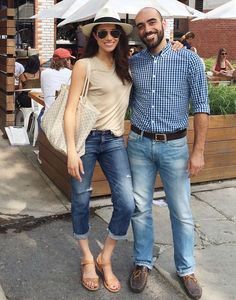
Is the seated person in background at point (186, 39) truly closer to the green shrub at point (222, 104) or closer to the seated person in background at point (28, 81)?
the seated person in background at point (28, 81)

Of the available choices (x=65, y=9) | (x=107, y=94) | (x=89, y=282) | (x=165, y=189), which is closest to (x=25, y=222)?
(x=89, y=282)

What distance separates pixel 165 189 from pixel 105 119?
600 mm

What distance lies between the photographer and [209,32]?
22312 millimetres

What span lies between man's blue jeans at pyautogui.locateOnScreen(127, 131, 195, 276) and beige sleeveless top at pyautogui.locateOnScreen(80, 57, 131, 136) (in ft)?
0.64

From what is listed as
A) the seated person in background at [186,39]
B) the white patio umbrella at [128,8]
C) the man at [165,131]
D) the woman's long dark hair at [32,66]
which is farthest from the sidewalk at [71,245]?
the seated person in background at [186,39]

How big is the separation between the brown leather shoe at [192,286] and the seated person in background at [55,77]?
3.21 metres

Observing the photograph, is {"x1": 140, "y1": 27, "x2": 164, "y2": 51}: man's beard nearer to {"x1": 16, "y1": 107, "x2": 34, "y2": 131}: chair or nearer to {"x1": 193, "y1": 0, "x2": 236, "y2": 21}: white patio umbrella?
{"x1": 16, "y1": 107, "x2": 34, "y2": 131}: chair

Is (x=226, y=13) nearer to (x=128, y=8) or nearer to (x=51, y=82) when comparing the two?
(x=128, y=8)

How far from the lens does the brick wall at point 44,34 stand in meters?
13.1

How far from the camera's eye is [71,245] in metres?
3.69

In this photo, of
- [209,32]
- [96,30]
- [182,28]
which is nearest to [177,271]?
[96,30]

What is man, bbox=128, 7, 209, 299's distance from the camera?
2752 millimetres

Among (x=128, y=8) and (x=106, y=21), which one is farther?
(x=128, y=8)

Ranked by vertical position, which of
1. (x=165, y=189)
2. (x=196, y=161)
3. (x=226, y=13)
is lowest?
(x=165, y=189)
